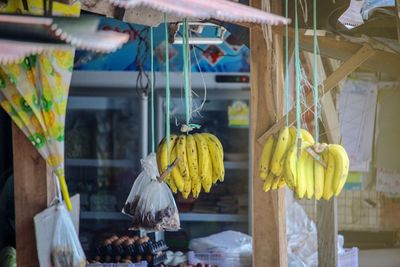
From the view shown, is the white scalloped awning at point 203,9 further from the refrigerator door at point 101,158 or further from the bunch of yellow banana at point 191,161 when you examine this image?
the refrigerator door at point 101,158

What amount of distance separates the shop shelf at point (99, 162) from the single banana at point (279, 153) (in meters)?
3.55

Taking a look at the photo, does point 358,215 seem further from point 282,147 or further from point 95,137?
point 282,147

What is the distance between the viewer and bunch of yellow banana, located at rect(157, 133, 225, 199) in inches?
131

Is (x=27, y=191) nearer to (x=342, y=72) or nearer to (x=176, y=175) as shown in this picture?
(x=176, y=175)

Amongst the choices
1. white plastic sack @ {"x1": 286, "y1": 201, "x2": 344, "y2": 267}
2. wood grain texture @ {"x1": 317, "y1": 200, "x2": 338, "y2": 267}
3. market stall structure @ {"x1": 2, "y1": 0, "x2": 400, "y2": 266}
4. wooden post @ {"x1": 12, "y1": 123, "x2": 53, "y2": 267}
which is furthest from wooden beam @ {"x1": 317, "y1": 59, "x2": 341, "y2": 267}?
wooden post @ {"x1": 12, "y1": 123, "x2": 53, "y2": 267}

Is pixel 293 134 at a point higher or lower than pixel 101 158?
higher

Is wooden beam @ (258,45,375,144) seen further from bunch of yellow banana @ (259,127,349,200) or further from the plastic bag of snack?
the plastic bag of snack

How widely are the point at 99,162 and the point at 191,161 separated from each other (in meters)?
3.40

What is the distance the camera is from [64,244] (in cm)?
352

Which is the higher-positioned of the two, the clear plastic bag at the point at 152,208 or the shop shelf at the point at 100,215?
the clear plastic bag at the point at 152,208

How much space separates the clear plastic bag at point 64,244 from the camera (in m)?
3.51

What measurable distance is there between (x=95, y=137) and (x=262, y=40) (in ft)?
11.5

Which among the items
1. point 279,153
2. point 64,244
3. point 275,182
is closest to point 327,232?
point 275,182

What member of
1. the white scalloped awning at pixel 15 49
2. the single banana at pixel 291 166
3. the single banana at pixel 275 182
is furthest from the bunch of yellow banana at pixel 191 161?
the white scalloped awning at pixel 15 49
